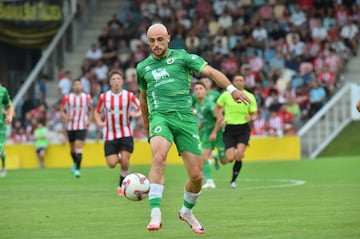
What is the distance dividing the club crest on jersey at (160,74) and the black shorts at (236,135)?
9286 mm

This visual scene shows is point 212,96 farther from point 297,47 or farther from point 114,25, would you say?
point 114,25

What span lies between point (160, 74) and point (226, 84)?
1.11 metres

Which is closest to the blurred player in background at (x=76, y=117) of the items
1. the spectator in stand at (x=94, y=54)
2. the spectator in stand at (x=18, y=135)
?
the spectator in stand at (x=18, y=135)

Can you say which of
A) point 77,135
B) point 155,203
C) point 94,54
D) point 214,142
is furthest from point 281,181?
point 94,54

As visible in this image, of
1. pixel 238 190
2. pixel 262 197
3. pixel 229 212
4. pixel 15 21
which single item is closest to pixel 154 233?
pixel 229 212

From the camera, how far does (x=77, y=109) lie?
89.9 ft

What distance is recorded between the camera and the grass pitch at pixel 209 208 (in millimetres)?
12555

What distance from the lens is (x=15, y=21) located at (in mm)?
41875

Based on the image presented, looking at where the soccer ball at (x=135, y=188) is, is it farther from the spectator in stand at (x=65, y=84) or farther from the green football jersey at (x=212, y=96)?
the spectator in stand at (x=65, y=84)

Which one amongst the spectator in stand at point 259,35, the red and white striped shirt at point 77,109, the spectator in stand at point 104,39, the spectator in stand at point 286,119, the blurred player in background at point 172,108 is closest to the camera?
the blurred player in background at point 172,108

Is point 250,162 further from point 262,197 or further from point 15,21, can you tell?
point 262,197

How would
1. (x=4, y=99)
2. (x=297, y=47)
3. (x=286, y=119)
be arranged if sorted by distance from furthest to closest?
(x=297, y=47) < (x=286, y=119) < (x=4, y=99)

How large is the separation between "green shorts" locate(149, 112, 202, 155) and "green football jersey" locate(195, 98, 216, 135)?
10.4 metres

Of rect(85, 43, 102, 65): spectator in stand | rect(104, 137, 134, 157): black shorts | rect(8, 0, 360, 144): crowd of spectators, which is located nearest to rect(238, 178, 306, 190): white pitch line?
rect(104, 137, 134, 157): black shorts
